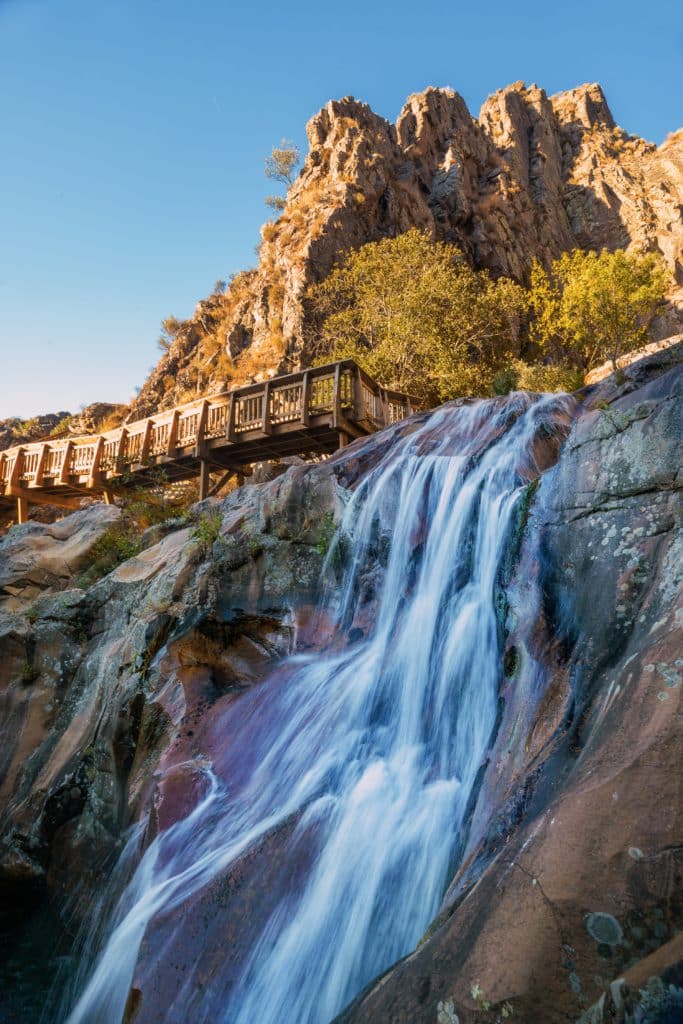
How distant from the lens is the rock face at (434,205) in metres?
29.0

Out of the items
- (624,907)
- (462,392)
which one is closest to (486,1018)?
(624,907)

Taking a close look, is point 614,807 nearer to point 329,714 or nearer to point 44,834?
point 329,714

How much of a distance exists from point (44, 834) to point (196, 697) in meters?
1.82

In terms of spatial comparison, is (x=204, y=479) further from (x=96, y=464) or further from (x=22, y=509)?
(x=22, y=509)

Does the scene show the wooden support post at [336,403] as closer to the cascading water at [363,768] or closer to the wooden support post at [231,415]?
the wooden support post at [231,415]

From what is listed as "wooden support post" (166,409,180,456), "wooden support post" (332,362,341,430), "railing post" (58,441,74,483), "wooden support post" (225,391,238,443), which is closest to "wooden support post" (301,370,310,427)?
"wooden support post" (332,362,341,430)

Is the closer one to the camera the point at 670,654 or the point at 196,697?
the point at 670,654

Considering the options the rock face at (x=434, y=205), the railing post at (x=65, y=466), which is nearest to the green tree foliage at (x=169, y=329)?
the rock face at (x=434, y=205)

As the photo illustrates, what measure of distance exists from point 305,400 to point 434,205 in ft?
73.7

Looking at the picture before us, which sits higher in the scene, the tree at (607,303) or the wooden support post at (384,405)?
the tree at (607,303)

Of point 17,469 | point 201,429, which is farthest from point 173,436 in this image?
point 17,469

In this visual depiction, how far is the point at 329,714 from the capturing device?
5.43 meters

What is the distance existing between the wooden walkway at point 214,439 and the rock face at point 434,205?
9436mm

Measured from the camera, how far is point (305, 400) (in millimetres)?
14711
